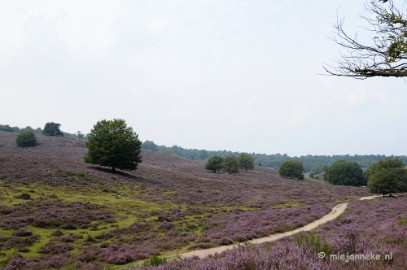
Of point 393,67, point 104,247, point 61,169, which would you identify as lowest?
point 104,247

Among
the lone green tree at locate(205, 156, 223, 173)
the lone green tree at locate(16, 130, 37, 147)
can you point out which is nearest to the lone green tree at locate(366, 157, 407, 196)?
the lone green tree at locate(205, 156, 223, 173)

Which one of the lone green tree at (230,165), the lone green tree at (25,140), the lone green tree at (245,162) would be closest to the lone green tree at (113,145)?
the lone green tree at (25,140)

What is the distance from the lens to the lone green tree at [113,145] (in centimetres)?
5712

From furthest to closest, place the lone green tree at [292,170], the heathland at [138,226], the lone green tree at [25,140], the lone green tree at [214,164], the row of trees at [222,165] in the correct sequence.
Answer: the lone green tree at [292,170] → the row of trees at [222,165] → the lone green tree at [214,164] → the lone green tree at [25,140] → the heathland at [138,226]

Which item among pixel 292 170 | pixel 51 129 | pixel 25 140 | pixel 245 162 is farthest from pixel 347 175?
pixel 51 129

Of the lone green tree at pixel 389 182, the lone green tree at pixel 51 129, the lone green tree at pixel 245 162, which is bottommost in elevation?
the lone green tree at pixel 389 182

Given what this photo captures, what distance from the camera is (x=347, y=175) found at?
107 m

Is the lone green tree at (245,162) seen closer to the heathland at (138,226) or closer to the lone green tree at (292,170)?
the lone green tree at (292,170)

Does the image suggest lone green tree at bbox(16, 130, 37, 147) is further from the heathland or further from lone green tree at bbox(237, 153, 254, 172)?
lone green tree at bbox(237, 153, 254, 172)

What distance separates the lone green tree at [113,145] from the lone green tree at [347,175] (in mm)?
76705

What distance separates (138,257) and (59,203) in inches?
622

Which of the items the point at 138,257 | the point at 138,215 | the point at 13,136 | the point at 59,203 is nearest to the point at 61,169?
the point at 59,203

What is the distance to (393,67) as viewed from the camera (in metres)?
7.62

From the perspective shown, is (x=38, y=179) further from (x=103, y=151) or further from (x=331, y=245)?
(x=331, y=245)
